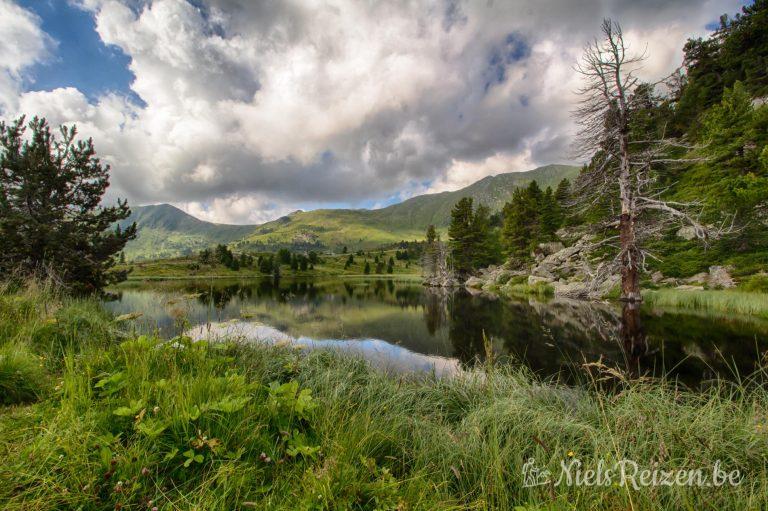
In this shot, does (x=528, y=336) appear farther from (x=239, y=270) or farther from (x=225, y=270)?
(x=225, y=270)

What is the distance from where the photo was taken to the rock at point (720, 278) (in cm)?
2238

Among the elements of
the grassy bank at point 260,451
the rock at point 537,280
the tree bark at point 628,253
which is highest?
the tree bark at point 628,253

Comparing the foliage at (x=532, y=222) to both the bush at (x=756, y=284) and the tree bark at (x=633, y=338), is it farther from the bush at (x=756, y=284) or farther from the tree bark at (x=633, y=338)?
the tree bark at (x=633, y=338)

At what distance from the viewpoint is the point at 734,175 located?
90.1 feet

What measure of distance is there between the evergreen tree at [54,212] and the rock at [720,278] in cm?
4109

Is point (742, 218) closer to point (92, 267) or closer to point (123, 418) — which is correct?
point (123, 418)

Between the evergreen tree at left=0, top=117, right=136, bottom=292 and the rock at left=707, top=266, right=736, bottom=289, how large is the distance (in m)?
41.1

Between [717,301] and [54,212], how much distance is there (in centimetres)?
3741

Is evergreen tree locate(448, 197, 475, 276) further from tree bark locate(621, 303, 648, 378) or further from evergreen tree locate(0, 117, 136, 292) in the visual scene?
evergreen tree locate(0, 117, 136, 292)

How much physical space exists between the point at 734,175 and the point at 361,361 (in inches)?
1562

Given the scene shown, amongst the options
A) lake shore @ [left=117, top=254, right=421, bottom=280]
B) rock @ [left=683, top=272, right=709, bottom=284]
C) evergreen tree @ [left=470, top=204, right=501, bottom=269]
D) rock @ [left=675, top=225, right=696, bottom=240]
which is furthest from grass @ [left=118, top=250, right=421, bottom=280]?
rock @ [left=675, top=225, right=696, bottom=240]

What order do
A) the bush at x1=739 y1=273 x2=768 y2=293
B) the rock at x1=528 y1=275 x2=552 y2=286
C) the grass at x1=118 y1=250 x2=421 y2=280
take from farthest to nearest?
the grass at x1=118 y1=250 x2=421 y2=280 → the rock at x1=528 y1=275 x2=552 y2=286 → the bush at x1=739 y1=273 x2=768 y2=293

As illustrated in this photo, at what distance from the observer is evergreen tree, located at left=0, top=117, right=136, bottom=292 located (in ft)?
46.8

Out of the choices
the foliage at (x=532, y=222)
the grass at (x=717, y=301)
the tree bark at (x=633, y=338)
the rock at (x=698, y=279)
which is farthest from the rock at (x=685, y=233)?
the tree bark at (x=633, y=338)
